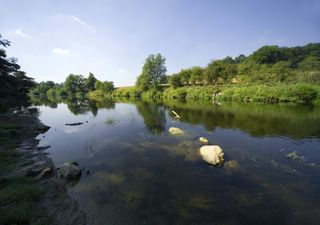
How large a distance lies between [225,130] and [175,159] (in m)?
11.0

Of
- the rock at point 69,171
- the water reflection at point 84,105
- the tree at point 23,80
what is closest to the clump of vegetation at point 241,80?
the water reflection at point 84,105

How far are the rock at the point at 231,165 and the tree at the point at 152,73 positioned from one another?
8237 centimetres

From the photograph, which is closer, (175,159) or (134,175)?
(134,175)

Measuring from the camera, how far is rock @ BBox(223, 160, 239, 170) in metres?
11.5

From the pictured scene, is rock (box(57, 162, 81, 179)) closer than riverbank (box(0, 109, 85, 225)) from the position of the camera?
No

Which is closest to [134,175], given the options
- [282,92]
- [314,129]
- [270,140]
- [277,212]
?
[277,212]

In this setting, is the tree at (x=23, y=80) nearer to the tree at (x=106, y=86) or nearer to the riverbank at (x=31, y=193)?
the riverbank at (x=31, y=193)

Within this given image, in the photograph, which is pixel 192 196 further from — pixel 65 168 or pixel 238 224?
pixel 65 168

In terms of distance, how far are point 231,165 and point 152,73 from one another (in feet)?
284

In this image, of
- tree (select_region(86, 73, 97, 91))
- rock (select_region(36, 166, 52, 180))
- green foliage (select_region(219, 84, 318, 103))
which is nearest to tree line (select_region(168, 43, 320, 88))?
green foliage (select_region(219, 84, 318, 103))

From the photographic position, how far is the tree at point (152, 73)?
92688 millimetres

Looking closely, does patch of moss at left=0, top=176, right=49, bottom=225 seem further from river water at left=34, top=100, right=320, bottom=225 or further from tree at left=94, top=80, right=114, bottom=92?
tree at left=94, top=80, right=114, bottom=92

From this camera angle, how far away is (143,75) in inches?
3686

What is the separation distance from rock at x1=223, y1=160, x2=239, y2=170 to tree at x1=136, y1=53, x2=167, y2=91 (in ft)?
270
